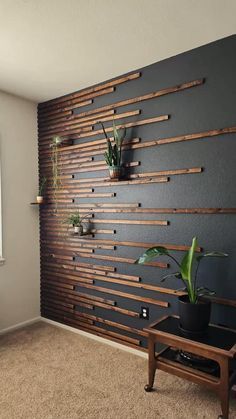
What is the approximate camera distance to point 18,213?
3.31 m

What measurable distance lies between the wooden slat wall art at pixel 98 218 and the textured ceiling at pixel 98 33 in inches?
11.4

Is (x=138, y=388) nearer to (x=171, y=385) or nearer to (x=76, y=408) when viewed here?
(x=171, y=385)

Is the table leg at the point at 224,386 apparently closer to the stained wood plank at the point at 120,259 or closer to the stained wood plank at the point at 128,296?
the stained wood plank at the point at 128,296

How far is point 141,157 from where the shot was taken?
2.61 metres

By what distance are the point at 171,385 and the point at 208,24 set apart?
2581mm

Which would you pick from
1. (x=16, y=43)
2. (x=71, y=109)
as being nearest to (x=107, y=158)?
(x=71, y=109)

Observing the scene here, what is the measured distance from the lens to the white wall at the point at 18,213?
10.4 ft

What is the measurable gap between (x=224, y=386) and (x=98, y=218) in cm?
176

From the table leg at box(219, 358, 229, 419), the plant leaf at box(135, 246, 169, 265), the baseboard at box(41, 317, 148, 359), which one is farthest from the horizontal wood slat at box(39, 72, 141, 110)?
the baseboard at box(41, 317, 148, 359)

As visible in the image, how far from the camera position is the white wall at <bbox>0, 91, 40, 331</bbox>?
318 cm

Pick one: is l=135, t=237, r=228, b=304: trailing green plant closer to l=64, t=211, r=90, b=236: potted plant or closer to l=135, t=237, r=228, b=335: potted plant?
l=135, t=237, r=228, b=335: potted plant

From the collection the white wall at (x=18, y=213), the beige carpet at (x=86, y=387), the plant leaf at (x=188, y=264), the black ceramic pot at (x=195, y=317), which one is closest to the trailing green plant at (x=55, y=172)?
the white wall at (x=18, y=213)

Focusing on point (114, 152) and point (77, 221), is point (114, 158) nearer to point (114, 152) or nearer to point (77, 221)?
point (114, 152)

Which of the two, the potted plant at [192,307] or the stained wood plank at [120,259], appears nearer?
the potted plant at [192,307]
